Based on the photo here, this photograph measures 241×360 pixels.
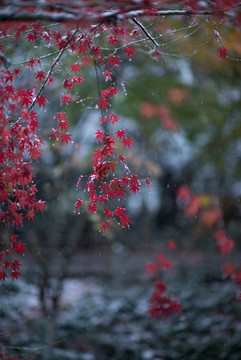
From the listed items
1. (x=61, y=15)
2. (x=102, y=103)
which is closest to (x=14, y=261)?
(x=102, y=103)

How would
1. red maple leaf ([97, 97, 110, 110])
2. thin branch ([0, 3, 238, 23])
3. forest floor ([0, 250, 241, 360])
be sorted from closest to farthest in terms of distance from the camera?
thin branch ([0, 3, 238, 23]) < red maple leaf ([97, 97, 110, 110]) < forest floor ([0, 250, 241, 360])

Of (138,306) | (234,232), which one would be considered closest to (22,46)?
(138,306)

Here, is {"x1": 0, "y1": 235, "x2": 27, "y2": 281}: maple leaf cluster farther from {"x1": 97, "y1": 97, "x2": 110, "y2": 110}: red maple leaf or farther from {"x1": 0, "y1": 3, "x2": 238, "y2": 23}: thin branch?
{"x1": 0, "y1": 3, "x2": 238, "y2": 23}: thin branch

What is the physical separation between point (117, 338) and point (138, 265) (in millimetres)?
3379

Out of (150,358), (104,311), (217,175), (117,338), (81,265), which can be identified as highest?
(217,175)

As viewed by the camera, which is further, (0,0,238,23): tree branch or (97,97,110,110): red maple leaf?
(97,97,110,110): red maple leaf

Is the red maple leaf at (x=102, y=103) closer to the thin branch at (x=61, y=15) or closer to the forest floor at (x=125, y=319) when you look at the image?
the thin branch at (x=61, y=15)

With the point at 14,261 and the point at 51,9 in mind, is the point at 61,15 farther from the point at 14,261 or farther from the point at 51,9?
the point at 14,261

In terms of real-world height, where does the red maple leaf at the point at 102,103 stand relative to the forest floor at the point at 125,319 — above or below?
above

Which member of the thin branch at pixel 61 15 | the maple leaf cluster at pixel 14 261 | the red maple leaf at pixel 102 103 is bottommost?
the maple leaf cluster at pixel 14 261

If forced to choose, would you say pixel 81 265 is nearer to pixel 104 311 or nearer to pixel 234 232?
pixel 104 311

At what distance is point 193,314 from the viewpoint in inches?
193

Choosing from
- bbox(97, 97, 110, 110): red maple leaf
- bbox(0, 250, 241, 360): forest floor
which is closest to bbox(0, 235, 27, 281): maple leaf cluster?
bbox(0, 250, 241, 360): forest floor

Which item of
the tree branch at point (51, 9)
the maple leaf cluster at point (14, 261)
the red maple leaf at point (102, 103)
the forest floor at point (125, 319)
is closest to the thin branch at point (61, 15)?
the tree branch at point (51, 9)
